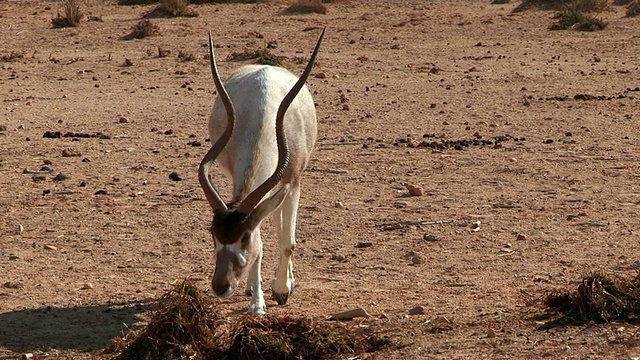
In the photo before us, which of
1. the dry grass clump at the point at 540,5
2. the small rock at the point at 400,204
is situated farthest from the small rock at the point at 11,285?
the dry grass clump at the point at 540,5

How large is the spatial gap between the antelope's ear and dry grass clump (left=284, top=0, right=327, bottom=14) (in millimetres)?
19209

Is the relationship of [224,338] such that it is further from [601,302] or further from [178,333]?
[601,302]

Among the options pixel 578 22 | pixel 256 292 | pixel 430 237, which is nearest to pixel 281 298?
pixel 256 292

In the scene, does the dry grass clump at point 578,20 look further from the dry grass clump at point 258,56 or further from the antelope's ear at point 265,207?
the antelope's ear at point 265,207

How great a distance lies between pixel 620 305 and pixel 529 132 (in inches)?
272

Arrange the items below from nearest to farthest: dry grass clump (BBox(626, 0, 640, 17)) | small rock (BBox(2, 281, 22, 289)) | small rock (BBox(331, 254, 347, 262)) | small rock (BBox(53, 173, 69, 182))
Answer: small rock (BBox(2, 281, 22, 289)) < small rock (BBox(331, 254, 347, 262)) < small rock (BBox(53, 173, 69, 182)) < dry grass clump (BBox(626, 0, 640, 17))

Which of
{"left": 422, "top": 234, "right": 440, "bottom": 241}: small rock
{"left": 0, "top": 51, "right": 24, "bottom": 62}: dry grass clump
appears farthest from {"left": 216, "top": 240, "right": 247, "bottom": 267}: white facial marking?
{"left": 0, "top": 51, "right": 24, "bottom": 62}: dry grass clump

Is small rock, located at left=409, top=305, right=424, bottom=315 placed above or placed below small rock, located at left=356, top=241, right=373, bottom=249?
above

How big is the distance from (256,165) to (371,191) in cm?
349

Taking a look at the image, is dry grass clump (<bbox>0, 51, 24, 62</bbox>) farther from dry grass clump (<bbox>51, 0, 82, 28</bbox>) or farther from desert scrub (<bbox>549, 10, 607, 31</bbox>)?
desert scrub (<bbox>549, 10, 607, 31</bbox>)

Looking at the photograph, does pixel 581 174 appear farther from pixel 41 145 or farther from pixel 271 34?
pixel 271 34

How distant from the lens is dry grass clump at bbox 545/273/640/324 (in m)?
6.46

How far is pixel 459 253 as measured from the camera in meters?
8.62

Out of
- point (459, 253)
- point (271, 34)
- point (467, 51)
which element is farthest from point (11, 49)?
point (459, 253)
